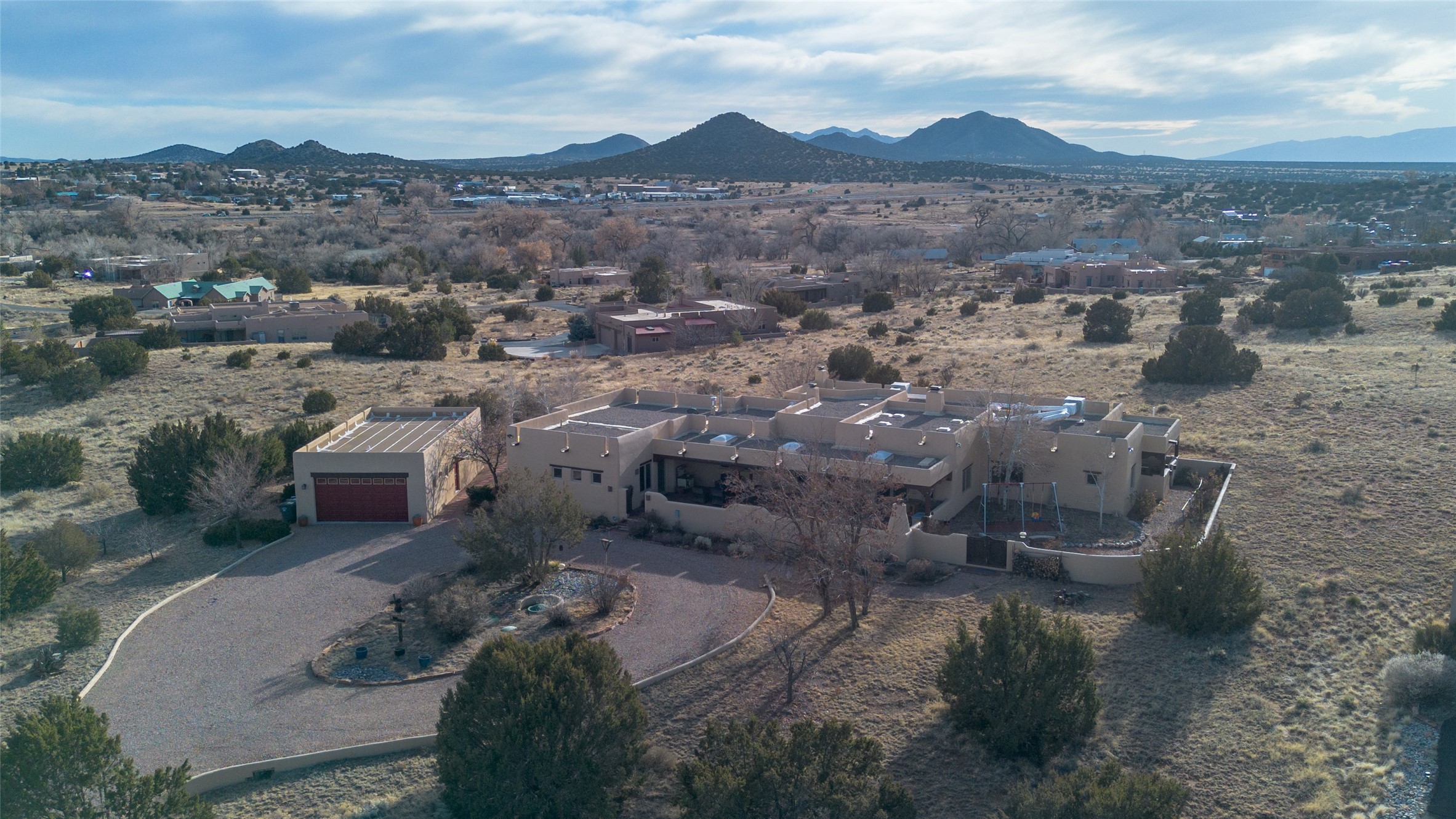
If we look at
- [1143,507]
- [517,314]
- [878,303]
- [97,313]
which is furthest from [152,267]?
[1143,507]

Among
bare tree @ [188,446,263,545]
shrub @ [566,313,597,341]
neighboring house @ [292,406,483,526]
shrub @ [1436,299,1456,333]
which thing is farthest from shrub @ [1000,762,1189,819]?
shrub @ [566,313,597,341]

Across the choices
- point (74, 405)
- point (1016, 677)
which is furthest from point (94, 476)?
point (1016, 677)

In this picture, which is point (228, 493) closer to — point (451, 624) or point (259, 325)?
point (451, 624)

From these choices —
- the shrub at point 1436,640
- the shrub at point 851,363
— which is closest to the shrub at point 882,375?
the shrub at point 851,363

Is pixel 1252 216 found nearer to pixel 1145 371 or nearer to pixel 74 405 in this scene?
pixel 1145 371

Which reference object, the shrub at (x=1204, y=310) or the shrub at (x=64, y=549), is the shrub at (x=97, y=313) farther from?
the shrub at (x=1204, y=310)

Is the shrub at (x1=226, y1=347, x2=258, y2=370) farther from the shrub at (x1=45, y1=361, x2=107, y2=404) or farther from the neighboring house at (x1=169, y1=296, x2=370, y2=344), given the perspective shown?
the neighboring house at (x1=169, y1=296, x2=370, y2=344)
